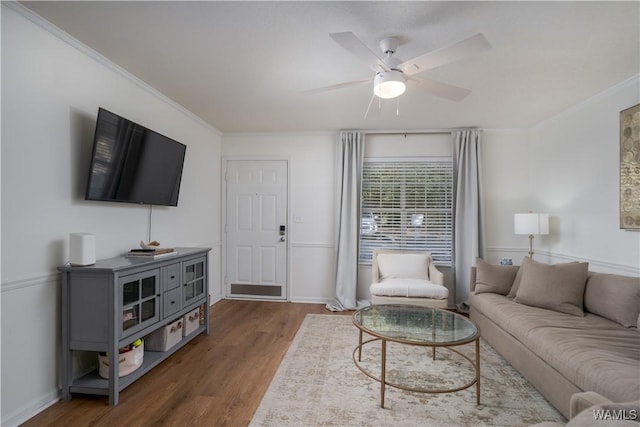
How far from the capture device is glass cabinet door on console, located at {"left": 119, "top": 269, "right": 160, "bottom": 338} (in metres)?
2.22

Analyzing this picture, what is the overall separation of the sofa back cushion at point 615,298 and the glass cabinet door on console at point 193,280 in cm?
351

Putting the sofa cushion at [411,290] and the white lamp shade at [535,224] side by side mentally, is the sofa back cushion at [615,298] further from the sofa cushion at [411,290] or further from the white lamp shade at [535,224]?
the sofa cushion at [411,290]

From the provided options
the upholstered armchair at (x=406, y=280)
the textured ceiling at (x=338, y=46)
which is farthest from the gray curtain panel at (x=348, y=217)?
the textured ceiling at (x=338, y=46)

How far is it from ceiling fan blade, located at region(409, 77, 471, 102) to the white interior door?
8.89 feet

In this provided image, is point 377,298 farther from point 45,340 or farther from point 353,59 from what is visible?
point 45,340

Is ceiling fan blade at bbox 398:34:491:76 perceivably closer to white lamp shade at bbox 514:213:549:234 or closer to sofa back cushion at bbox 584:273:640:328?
sofa back cushion at bbox 584:273:640:328

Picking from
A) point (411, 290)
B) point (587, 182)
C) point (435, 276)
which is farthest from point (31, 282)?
point (587, 182)

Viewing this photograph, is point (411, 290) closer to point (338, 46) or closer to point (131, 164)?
point (338, 46)

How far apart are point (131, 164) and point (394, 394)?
2.73 m

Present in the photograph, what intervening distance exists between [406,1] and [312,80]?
119 centimetres

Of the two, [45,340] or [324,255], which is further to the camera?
[324,255]

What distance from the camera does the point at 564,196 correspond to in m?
3.70

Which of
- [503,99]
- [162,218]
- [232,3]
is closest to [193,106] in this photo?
[162,218]

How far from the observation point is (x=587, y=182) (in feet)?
10.9
